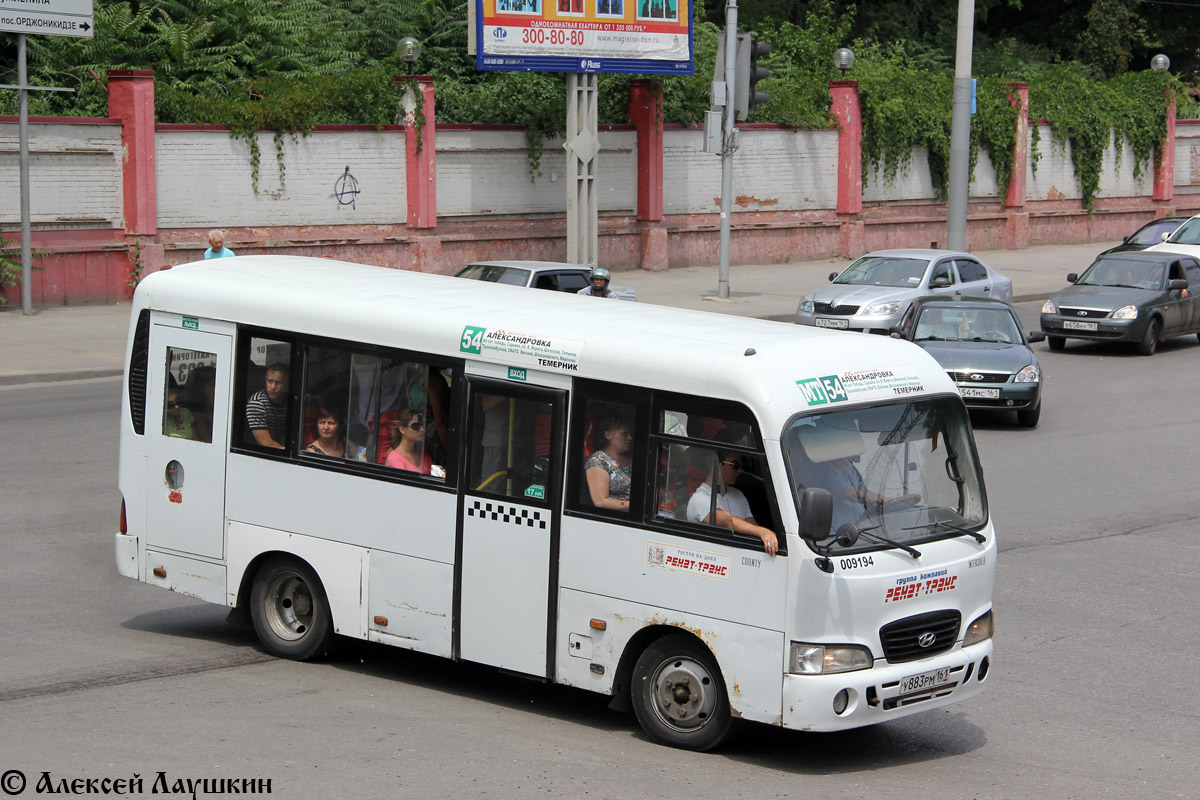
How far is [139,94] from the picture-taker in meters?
25.8

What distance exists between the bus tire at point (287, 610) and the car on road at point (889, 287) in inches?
592

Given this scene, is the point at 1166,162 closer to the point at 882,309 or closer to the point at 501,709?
the point at 882,309

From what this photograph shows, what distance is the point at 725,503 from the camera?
25.3 feet

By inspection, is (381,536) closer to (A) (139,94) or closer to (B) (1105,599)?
(B) (1105,599)

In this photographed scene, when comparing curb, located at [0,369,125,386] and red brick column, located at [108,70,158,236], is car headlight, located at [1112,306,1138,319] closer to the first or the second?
curb, located at [0,369,125,386]

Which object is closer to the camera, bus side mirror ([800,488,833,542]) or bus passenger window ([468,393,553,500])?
bus side mirror ([800,488,833,542])

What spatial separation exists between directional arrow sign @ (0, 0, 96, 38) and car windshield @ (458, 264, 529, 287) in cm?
779

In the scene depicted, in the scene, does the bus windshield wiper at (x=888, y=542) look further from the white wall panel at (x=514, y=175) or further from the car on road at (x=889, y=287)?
the white wall panel at (x=514, y=175)

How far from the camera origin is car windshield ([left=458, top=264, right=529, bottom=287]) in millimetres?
20812

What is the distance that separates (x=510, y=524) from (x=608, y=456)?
2.34 ft

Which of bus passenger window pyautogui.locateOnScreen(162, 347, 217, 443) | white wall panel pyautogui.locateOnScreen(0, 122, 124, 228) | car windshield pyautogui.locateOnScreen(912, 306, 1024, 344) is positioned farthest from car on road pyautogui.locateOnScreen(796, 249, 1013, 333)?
bus passenger window pyautogui.locateOnScreen(162, 347, 217, 443)

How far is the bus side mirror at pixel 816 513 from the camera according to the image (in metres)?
7.25

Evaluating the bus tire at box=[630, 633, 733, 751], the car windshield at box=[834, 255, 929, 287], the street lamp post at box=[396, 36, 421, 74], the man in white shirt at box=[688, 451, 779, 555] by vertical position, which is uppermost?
the street lamp post at box=[396, 36, 421, 74]

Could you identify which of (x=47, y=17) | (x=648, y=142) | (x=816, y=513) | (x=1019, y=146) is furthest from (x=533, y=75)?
(x=816, y=513)
